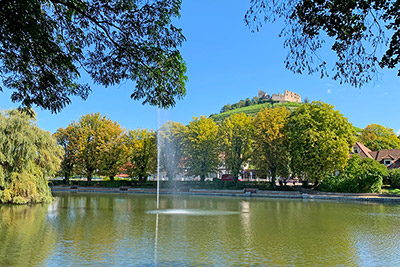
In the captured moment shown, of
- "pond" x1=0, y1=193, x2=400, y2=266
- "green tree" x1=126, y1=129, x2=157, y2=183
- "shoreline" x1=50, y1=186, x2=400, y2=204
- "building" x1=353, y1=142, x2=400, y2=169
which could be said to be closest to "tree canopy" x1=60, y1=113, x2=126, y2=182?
"green tree" x1=126, y1=129, x2=157, y2=183

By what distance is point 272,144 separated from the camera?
157 feet

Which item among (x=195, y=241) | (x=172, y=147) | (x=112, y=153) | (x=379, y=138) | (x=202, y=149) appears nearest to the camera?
(x=195, y=241)

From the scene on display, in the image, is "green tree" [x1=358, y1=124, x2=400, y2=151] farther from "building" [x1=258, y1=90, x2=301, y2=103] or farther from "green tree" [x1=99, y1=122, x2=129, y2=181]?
"building" [x1=258, y1=90, x2=301, y2=103]

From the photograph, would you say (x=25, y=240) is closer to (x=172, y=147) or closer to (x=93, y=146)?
(x=172, y=147)

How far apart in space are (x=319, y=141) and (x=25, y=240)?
122ft

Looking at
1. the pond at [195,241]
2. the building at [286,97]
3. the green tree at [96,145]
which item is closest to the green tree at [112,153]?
the green tree at [96,145]

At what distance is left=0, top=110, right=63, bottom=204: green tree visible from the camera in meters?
27.9

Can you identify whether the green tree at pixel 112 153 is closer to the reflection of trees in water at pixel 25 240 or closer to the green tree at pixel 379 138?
the reflection of trees in water at pixel 25 240

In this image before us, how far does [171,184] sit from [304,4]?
53.6m

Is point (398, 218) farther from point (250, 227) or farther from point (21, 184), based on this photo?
point (21, 184)

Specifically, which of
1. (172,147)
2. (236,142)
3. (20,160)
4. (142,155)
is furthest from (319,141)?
(20,160)

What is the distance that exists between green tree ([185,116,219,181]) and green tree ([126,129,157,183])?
21.0 feet

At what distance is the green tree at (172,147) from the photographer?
5822 cm

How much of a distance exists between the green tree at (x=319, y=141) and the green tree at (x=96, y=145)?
30733 millimetres
